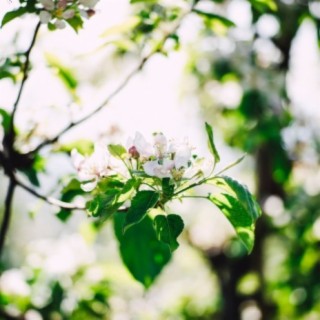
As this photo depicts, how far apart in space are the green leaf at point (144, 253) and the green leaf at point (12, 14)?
1.72ft

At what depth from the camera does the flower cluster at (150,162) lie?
761 mm

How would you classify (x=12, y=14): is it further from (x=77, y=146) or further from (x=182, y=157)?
(x=77, y=146)

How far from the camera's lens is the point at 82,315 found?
186 cm

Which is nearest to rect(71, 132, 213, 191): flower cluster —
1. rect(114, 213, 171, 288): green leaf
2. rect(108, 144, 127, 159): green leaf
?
rect(108, 144, 127, 159): green leaf

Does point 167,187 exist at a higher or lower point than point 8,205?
higher

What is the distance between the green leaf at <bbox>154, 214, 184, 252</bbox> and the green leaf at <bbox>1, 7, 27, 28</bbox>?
16.3 inches

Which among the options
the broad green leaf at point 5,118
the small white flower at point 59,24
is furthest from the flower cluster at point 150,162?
the broad green leaf at point 5,118

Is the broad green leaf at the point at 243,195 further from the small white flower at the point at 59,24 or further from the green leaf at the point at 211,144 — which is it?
the small white flower at the point at 59,24

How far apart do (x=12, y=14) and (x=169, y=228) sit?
0.44 meters

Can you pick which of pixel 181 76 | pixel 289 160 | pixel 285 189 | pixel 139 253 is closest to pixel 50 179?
pixel 139 253

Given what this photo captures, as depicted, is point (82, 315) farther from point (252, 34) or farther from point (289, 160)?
point (252, 34)

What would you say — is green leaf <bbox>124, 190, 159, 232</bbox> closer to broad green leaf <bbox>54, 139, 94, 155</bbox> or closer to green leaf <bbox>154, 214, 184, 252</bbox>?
green leaf <bbox>154, 214, 184, 252</bbox>

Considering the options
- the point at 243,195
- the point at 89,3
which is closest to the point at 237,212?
the point at 243,195

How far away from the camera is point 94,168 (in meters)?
0.88
